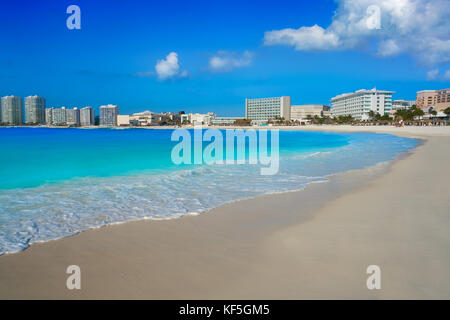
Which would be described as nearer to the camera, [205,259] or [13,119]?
[205,259]

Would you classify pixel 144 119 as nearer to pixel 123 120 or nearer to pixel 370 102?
pixel 123 120

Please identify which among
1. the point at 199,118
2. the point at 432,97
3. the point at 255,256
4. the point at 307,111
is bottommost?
the point at 255,256

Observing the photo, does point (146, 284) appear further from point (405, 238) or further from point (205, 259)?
point (405, 238)

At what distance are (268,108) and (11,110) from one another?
501 ft

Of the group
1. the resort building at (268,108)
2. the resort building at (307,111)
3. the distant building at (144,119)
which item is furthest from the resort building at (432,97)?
the distant building at (144,119)

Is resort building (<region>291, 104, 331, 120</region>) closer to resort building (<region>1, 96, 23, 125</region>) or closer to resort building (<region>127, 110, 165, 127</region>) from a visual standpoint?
resort building (<region>127, 110, 165, 127</region>)

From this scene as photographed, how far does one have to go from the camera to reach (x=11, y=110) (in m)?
182

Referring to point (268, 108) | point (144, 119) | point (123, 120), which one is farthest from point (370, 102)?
point (123, 120)

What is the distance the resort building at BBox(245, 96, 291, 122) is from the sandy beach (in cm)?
16385

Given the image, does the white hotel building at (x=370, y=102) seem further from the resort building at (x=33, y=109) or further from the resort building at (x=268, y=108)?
the resort building at (x=33, y=109)

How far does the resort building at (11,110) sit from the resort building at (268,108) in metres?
139

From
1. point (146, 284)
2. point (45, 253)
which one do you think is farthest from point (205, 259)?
point (45, 253)
